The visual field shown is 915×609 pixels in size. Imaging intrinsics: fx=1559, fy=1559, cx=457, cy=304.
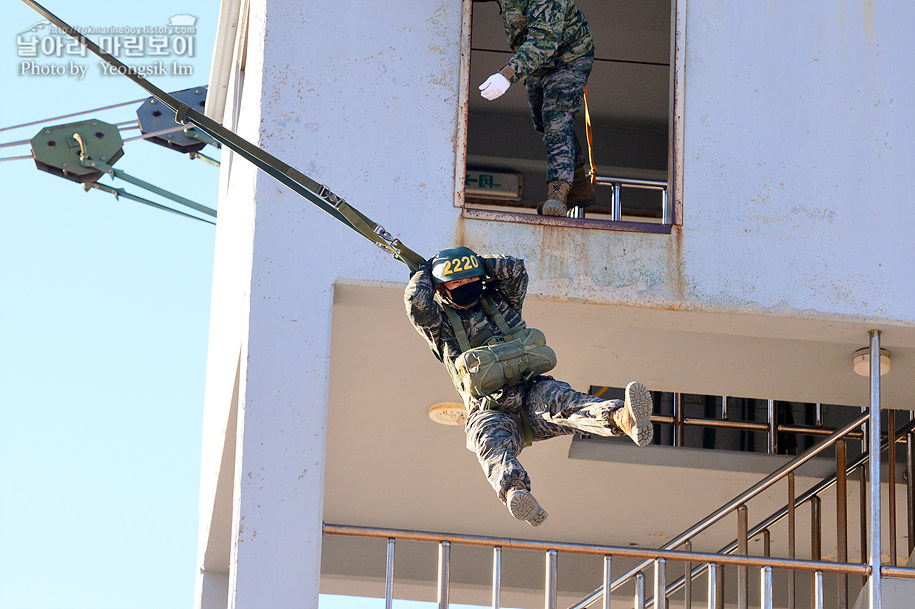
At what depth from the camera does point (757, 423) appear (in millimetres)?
14445

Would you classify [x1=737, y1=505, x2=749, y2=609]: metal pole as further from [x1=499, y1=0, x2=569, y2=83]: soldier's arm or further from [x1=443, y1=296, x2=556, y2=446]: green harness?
[x1=499, y1=0, x2=569, y2=83]: soldier's arm

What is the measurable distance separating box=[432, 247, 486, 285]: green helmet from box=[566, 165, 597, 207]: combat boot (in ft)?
8.19

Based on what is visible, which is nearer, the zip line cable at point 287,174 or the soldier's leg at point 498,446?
the soldier's leg at point 498,446

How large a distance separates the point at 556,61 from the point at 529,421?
316cm

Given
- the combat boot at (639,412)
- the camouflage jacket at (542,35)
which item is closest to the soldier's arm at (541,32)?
the camouflage jacket at (542,35)

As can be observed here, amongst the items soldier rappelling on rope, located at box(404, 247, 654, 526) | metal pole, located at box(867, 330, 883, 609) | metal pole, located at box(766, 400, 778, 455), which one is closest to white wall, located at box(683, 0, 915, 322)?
metal pole, located at box(867, 330, 883, 609)

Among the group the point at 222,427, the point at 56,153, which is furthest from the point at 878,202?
the point at 56,153

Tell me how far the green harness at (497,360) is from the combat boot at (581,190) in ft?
7.76

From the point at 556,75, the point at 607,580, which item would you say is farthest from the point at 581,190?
the point at 607,580

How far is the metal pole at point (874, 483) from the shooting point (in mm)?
9891

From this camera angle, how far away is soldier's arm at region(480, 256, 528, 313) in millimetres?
9516

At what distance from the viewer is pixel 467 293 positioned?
9500 mm

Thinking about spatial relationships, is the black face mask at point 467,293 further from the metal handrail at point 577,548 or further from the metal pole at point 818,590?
the metal pole at point 818,590

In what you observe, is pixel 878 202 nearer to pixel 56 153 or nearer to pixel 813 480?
pixel 813 480
